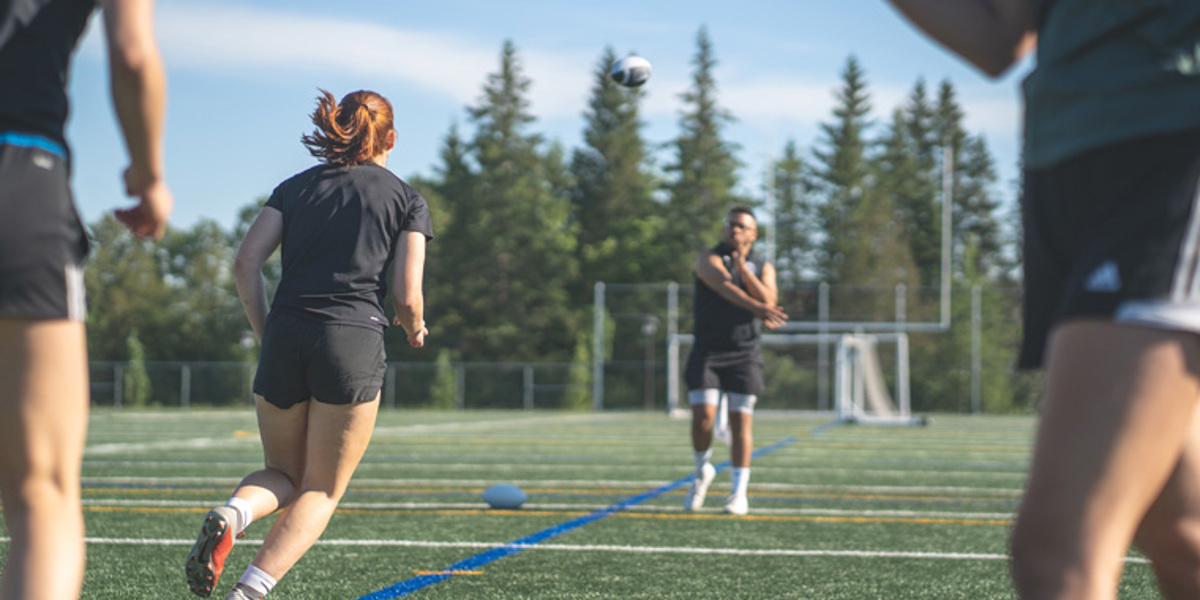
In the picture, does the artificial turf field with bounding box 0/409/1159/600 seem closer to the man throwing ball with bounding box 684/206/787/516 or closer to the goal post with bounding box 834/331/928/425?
the man throwing ball with bounding box 684/206/787/516

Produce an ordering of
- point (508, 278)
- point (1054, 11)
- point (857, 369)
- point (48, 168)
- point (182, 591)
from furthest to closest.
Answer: point (508, 278)
point (857, 369)
point (182, 591)
point (48, 168)
point (1054, 11)

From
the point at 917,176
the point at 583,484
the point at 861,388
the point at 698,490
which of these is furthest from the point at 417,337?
the point at 917,176

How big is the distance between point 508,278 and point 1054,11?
179 ft

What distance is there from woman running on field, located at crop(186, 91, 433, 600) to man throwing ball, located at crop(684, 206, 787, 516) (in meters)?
4.25

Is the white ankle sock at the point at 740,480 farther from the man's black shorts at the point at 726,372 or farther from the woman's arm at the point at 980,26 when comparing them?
the woman's arm at the point at 980,26

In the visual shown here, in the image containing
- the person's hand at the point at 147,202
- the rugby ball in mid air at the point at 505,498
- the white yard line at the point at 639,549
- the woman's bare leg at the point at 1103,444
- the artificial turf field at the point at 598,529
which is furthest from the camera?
the rugby ball in mid air at the point at 505,498

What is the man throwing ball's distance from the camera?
844 cm

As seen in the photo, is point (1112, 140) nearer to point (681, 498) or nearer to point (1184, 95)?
point (1184, 95)

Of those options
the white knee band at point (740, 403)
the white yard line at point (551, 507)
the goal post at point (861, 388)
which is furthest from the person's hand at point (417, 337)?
the goal post at point (861, 388)

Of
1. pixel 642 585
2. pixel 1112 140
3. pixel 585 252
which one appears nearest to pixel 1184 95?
pixel 1112 140

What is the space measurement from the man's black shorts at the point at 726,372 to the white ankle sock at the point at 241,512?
4677mm

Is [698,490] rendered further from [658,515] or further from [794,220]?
[794,220]

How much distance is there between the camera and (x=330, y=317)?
4.23m

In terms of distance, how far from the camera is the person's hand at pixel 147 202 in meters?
2.39
